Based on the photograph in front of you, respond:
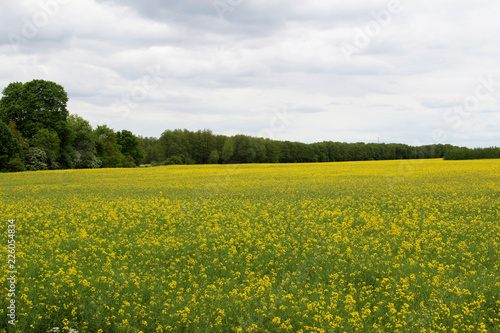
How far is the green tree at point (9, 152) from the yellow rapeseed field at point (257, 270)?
120 feet

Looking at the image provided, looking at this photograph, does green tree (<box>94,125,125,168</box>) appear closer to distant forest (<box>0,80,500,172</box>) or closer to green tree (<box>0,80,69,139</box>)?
distant forest (<box>0,80,500,172</box>)

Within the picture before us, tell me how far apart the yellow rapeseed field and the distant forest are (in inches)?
1674

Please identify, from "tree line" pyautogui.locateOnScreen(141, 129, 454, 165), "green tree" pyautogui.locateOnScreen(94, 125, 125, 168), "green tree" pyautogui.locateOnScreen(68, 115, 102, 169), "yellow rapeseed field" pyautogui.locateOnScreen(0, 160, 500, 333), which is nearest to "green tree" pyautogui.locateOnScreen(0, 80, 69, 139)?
"green tree" pyautogui.locateOnScreen(68, 115, 102, 169)

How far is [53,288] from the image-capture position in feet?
25.4

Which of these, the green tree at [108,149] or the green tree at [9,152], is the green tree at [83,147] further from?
the green tree at [9,152]

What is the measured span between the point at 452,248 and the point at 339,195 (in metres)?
11.0

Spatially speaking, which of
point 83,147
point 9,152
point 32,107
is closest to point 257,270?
point 9,152

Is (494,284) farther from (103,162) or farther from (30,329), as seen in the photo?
(103,162)

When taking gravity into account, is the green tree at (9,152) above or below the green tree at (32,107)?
below

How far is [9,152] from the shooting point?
160ft

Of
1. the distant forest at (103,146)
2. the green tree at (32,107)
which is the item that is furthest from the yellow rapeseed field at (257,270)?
the green tree at (32,107)

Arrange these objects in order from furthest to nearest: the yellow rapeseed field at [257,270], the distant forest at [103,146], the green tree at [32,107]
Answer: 1. the green tree at [32,107]
2. the distant forest at [103,146]
3. the yellow rapeseed field at [257,270]

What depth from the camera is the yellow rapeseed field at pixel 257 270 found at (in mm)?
6781

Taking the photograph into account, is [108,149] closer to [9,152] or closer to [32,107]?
[32,107]
